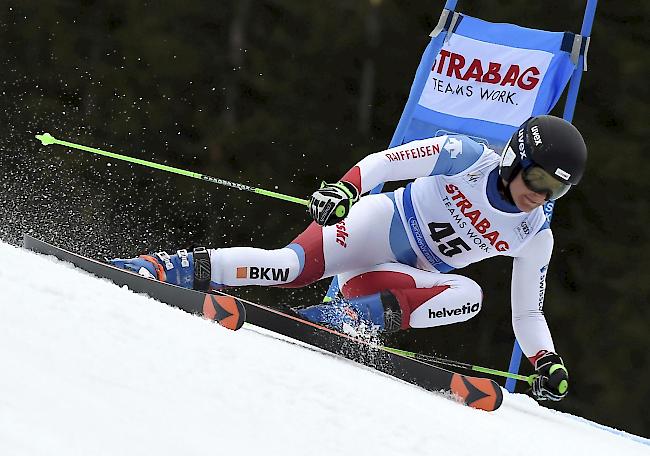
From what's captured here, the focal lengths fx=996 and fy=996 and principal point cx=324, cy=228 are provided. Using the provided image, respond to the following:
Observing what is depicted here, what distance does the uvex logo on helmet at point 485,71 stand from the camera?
4.15 metres

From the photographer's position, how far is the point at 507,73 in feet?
13.7

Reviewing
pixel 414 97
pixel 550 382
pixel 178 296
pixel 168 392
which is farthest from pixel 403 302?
pixel 168 392

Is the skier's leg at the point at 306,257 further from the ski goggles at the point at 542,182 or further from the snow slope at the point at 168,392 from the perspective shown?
the snow slope at the point at 168,392

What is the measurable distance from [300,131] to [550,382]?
177 inches

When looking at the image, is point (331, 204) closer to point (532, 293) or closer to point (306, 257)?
point (306, 257)

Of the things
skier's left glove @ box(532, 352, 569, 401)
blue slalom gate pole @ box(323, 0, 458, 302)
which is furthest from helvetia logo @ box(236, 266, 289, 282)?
blue slalom gate pole @ box(323, 0, 458, 302)

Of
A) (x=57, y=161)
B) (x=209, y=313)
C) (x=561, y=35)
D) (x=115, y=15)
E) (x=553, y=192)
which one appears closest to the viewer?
(x=209, y=313)

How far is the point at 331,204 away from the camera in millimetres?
2865

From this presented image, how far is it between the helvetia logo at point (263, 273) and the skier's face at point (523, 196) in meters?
0.75

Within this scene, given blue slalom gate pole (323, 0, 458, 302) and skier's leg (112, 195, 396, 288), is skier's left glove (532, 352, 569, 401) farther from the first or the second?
blue slalom gate pole (323, 0, 458, 302)

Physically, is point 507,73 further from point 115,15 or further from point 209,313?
point 115,15

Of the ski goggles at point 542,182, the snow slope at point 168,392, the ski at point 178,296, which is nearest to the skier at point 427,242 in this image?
the ski goggles at point 542,182

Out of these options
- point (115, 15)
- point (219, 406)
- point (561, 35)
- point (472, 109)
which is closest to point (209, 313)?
point (219, 406)

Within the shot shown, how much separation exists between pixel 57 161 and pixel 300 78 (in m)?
1.89
